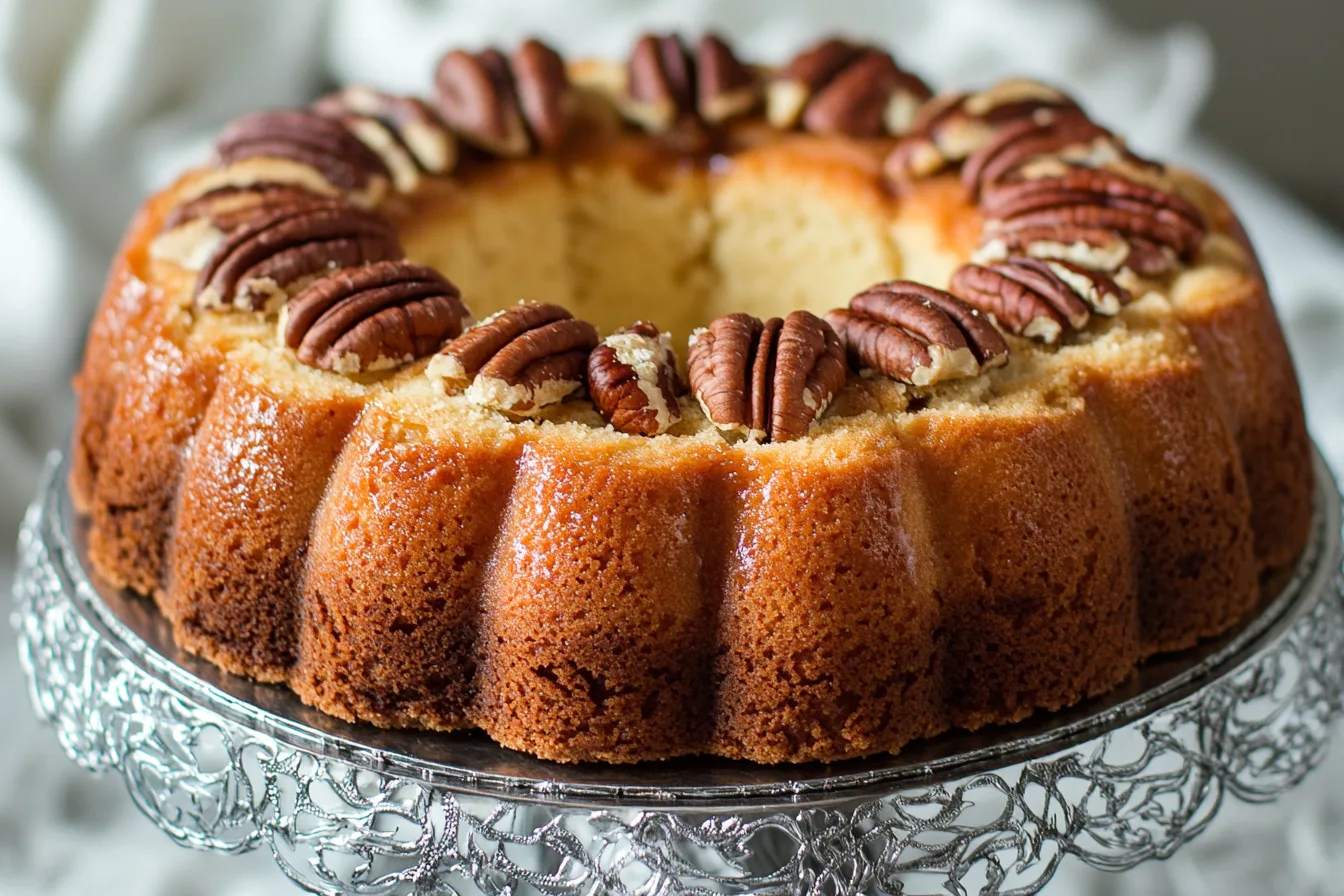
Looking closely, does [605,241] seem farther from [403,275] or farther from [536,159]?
[403,275]

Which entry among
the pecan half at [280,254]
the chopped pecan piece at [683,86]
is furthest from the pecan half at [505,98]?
the pecan half at [280,254]

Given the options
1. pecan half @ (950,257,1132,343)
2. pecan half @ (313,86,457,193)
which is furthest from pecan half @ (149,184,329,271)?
pecan half @ (950,257,1132,343)

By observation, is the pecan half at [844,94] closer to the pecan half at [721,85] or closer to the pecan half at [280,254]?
the pecan half at [721,85]

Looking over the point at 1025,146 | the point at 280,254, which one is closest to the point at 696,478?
the point at 280,254

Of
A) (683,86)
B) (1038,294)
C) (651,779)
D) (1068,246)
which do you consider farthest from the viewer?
(683,86)

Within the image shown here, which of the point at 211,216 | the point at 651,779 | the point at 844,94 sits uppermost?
the point at 211,216

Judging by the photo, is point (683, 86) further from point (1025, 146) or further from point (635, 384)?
point (635, 384)
